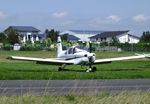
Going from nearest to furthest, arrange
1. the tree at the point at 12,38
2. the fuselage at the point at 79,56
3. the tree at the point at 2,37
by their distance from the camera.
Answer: the fuselage at the point at 79,56 → the tree at the point at 12,38 → the tree at the point at 2,37

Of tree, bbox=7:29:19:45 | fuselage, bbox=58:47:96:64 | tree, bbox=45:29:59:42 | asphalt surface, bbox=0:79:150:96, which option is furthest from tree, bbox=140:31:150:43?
asphalt surface, bbox=0:79:150:96

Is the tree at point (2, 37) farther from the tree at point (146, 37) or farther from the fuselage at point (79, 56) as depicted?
the fuselage at point (79, 56)

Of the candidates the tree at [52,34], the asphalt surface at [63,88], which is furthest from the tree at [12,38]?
the asphalt surface at [63,88]

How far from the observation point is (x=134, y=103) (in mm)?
12328

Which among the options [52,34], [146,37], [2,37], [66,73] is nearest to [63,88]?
[66,73]

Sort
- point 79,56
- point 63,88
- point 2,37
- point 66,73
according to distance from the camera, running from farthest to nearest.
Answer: point 2,37 → point 79,56 → point 66,73 → point 63,88

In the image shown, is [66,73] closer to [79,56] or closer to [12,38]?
[79,56]

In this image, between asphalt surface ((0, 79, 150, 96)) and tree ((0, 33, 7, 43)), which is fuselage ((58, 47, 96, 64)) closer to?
asphalt surface ((0, 79, 150, 96))

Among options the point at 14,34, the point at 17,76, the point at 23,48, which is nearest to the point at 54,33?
the point at 14,34

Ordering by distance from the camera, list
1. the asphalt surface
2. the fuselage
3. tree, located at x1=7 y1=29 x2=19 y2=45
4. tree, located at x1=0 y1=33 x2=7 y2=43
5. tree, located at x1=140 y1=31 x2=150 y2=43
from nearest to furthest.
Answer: the asphalt surface
the fuselage
tree, located at x1=140 y1=31 x2=150 y2=43
tree, located at x1=7 y1=29 x2=19 y2=45
tree, located at x1=0 y1=33 x2=7 y2=43

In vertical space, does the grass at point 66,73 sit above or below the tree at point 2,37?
below

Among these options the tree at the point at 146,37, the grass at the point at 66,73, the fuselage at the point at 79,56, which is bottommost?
the grass at the point at 66,73

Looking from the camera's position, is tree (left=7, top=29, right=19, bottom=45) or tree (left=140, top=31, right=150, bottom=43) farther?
tree (left=7, top=29, right=19, bottom=45)

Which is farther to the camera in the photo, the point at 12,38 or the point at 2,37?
the point at 2,37
